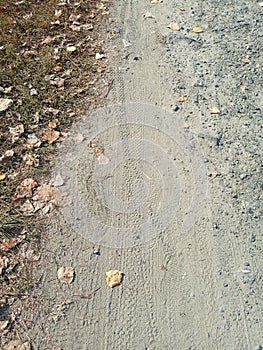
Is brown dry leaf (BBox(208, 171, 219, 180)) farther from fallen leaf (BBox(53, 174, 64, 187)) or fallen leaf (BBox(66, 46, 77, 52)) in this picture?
fallen leaf (BBox(66, 46, 77, 52))

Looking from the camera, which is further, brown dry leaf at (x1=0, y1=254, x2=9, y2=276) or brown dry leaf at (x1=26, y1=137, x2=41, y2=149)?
brown dry leaf at (x1=26, y1=137, x2=41, y2=149)

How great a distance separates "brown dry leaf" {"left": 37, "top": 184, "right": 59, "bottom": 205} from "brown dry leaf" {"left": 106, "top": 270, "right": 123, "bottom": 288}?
0.61m

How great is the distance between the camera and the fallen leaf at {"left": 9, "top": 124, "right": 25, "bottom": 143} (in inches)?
134

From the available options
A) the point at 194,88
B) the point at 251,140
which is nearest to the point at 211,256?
the point at 251,140

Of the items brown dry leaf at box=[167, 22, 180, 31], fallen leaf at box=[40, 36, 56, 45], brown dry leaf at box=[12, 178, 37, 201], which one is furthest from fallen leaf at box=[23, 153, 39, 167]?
brown dry leaf at box=[167, 22, 180, 31]

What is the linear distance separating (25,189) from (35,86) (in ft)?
3.32

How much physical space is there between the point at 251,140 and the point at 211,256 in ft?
3.23

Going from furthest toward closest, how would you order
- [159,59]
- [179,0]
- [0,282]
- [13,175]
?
[179,0] → [159,59] → [13,175] → [0,282]

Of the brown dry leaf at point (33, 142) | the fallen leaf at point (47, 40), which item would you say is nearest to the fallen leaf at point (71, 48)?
the fallen leaf at point (47, 40)

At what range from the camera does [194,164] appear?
3.26 m

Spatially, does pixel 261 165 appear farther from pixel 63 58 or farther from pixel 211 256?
pixel 63 58

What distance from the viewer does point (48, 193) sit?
3.12 metres

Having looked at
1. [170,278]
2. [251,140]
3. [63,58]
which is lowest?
[170,278]

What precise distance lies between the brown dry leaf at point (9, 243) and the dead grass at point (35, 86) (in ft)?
0.06
